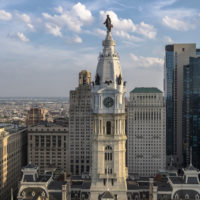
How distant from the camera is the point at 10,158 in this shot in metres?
152

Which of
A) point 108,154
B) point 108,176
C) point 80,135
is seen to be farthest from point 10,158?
point 108,154

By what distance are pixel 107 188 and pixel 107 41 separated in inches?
1383

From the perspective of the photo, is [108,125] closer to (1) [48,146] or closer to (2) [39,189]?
(2) [39,189]

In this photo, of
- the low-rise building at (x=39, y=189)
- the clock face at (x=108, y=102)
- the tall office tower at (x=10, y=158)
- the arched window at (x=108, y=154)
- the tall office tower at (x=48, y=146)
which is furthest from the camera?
the tall office tower at (x=48, y=146)

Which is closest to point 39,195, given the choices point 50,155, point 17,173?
point 17,173

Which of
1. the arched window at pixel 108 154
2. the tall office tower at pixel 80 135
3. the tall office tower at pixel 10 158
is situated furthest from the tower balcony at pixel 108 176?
the tall office tower at pixel 80 135

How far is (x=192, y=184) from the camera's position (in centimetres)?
10381

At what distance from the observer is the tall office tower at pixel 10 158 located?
456ft

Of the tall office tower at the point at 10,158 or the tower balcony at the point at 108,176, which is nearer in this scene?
the tower balcony at the point at 108,176

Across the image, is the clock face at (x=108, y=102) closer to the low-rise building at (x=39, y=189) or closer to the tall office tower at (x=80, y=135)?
the low-rise building at (x=39, y=189)

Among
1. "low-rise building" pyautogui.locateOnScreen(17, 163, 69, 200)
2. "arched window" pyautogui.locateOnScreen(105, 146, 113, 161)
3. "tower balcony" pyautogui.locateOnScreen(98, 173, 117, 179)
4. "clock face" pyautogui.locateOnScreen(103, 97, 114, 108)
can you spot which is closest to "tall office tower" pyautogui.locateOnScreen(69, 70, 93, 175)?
"low-rise building" pyautogui.locateOnScreen(17, 163, 69, 200)

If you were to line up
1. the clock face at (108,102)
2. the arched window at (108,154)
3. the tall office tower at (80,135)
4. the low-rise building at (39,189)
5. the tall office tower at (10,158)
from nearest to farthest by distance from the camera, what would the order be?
Answer: the clock face at (108,102), the arched window at (108,154), the low-rise building at (39,189), the tall office tower at (10,158), the tall office tower at (80,135)

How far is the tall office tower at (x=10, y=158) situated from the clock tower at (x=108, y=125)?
6396 centimetres

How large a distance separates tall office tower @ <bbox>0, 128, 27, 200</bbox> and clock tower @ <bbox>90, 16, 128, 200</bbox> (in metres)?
64.0
